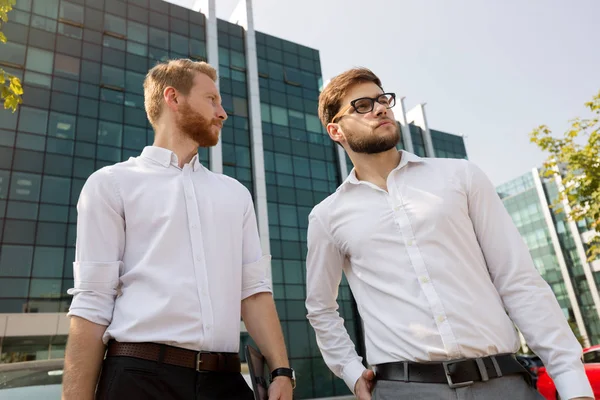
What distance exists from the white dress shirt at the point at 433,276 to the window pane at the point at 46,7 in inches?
1145

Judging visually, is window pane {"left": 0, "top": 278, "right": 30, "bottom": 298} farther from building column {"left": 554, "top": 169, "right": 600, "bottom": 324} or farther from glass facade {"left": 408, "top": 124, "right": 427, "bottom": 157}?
building column {"left": 554, "top": 169, "right": 600, "bottom": 324}

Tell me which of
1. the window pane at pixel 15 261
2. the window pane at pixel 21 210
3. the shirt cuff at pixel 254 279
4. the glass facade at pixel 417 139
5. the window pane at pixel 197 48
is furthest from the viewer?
the glass facade at pixel 417 139

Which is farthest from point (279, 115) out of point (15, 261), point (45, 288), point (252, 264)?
point (252, 264)

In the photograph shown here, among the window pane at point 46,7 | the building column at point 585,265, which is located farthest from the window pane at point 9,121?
the building column at point 585,265

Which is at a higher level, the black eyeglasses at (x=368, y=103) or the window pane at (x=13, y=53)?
the window pane at (x=13, y=53)

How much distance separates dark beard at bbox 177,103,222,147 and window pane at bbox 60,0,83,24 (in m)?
28.7

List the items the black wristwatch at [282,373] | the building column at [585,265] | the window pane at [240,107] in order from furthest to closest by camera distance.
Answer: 1. the building column at [585,265]
2. the window pane at [240,107]
3. the black wristwatch at [282,373]

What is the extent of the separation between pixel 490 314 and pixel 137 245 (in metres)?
1.76

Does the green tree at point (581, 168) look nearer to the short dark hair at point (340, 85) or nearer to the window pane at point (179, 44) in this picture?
the short dark hair at point (340, 85)

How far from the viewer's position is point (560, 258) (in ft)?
171

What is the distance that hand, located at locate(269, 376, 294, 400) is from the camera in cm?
205

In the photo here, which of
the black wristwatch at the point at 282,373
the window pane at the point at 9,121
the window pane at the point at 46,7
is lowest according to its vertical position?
the black wristwatch at the point at 282,373

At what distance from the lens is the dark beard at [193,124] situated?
8.66 feet

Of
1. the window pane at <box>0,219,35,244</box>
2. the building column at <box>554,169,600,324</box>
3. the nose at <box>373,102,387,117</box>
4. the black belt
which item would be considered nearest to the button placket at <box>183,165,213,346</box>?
the black belt
